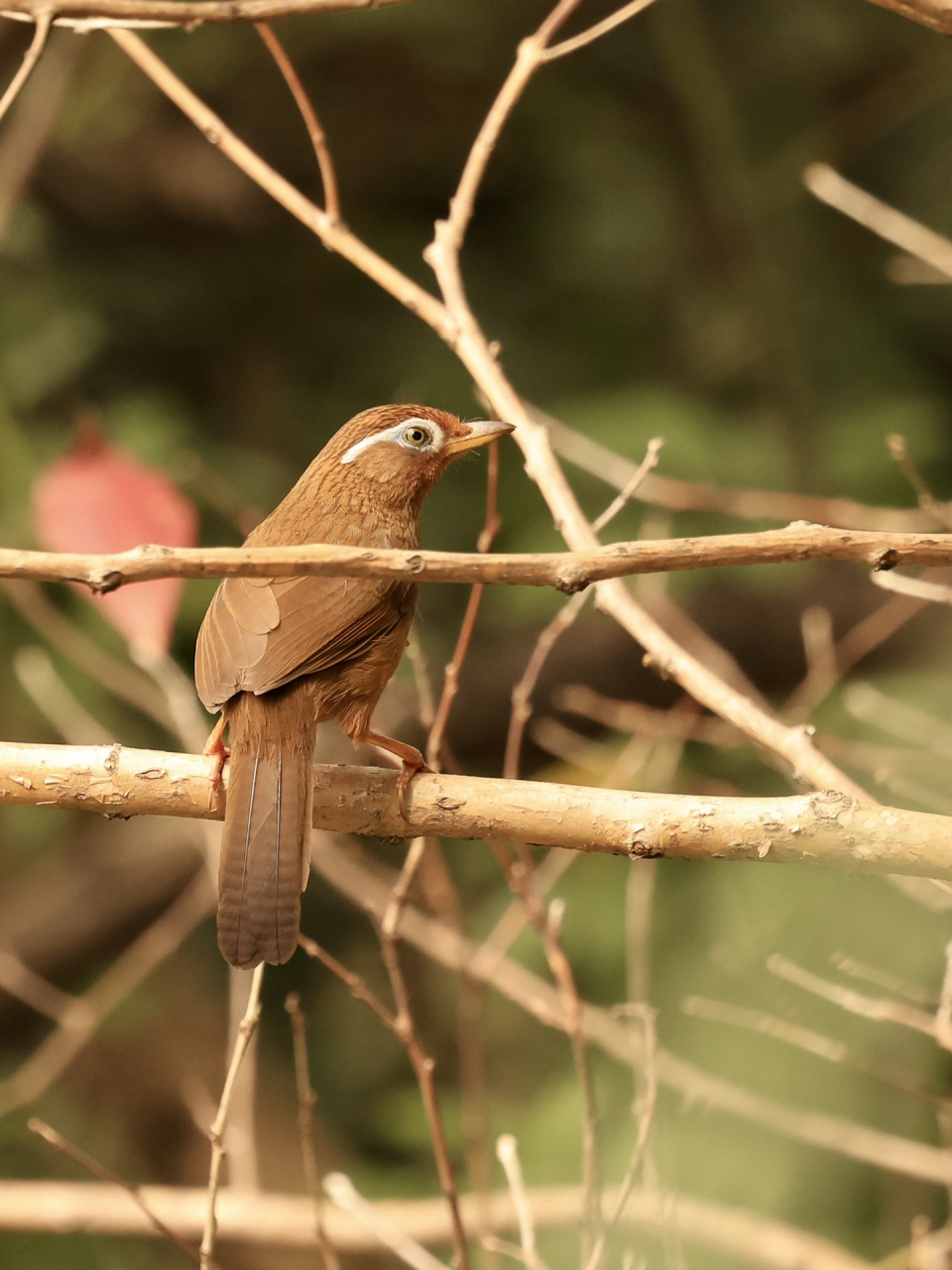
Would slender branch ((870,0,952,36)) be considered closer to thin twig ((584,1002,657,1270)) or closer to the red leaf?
thin twig ((584,1002,657,1270))

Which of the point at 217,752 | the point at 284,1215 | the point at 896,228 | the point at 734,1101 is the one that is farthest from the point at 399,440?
the point at 284,1215

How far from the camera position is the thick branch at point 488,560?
1780mm

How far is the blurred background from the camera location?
5.37m

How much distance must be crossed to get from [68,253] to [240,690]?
147 inches

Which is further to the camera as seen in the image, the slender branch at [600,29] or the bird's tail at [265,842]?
the slender branch at [600,29]

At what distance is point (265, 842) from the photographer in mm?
2645

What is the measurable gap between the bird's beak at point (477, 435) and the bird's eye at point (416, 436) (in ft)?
0.20

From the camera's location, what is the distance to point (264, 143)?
6465 mm

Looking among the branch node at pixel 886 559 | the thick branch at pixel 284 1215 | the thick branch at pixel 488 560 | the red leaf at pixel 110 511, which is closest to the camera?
the thick branch at pixel 488 560

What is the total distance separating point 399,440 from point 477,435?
244 mm

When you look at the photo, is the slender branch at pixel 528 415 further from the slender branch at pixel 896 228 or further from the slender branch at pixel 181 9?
the slender branch at pixel 181 9

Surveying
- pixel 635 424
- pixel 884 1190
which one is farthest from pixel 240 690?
pixel 635 424

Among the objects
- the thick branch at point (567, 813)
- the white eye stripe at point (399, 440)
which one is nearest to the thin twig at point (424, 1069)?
the thick branch at point (567, 813)

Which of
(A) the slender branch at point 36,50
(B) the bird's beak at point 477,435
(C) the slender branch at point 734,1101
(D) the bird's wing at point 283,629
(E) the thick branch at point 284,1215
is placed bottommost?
(E) the thick branch at point 284,1215
